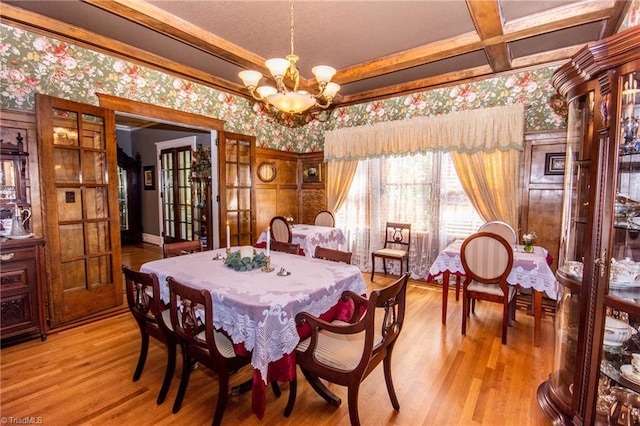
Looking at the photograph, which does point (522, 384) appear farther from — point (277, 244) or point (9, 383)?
point (9, 383)

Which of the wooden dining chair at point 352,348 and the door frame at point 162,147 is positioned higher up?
the door frame at point 162,147

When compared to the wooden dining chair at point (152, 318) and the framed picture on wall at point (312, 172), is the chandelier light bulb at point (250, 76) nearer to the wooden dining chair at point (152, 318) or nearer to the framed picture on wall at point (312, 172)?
the wooden dining chair at point (152, 318)

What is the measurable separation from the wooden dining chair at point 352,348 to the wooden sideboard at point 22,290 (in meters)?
2.51

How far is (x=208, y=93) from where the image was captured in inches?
173

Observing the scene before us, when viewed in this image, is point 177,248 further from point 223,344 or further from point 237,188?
point 237,188

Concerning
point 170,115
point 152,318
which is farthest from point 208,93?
point 152,318

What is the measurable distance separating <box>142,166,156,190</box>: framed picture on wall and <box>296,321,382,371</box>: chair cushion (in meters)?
6.85

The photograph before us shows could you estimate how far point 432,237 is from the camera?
4.53 metres

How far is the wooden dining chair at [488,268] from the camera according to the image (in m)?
2.79

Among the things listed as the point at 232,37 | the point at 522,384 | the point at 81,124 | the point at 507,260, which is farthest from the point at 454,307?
the point at 81,124

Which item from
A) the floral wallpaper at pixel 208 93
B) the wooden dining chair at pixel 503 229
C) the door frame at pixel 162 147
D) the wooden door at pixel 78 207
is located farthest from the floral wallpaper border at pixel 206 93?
the door frame at pixel 162 147

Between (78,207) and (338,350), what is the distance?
3077mm

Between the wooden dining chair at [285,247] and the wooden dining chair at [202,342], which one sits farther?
the wooden dining chair at [285,247]
